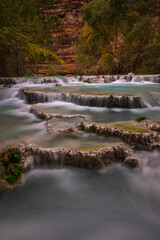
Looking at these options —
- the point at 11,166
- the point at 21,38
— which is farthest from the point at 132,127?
the point at 21,38

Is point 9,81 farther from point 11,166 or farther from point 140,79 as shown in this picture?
point 11,166

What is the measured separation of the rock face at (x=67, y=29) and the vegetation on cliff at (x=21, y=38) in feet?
5.01

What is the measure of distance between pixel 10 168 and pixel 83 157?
1.28 meters

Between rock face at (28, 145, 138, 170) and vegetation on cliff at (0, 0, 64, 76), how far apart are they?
3.30 m

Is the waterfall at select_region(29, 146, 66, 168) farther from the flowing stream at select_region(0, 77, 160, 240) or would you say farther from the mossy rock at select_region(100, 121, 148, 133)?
the mossy rock at select_region(100, 121, 148, 133)

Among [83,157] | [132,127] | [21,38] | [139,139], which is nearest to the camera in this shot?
[83,157]

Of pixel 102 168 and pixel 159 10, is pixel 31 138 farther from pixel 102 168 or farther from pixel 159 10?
pixel 159 10

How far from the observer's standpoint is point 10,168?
113 inches

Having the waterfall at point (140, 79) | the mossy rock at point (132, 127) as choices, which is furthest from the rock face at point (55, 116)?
the waterfall at point (140, 79)

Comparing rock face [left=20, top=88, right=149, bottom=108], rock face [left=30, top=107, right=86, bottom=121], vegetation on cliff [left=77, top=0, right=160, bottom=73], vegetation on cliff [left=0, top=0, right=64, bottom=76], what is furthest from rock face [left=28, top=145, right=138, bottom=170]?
vegetation on cliff [left=77, top=0, right=160, bottom=73]

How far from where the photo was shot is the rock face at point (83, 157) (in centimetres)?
309

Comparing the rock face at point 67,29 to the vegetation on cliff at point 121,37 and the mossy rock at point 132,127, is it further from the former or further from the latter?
the mossy rock at point 132,127

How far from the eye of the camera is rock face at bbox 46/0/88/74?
93.6 ft

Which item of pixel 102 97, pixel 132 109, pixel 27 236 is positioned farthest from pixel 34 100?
pixel 27 236
